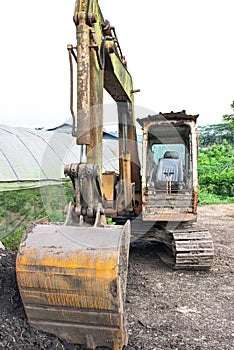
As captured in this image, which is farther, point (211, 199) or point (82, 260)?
point (211, 199)

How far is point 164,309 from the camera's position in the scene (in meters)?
4.18

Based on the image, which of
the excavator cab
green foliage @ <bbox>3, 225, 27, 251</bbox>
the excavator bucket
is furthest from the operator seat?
the excavator bucket

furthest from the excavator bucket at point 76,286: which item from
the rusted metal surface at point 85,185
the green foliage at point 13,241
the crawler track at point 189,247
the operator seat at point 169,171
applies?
the green foliage at point 13,241

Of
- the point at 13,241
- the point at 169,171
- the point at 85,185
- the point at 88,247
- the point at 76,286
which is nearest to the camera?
the point at 76,286

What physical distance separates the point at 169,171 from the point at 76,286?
412 centimetres

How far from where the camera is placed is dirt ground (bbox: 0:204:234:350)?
3.12 m

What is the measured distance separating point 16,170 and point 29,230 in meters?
5.25

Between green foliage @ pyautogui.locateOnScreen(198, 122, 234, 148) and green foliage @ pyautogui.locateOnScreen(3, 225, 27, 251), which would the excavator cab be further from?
green foliage @ pyautogui.locateOnScreen(198, 122, 234, 148)

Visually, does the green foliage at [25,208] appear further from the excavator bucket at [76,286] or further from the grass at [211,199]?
the grass at [211,199]

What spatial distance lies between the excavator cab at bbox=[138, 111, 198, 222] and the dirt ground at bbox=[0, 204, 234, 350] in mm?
853

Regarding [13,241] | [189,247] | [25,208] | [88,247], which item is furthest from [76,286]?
[25,208]

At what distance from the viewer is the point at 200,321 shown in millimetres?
3893

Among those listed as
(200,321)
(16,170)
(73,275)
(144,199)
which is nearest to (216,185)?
(16,170)

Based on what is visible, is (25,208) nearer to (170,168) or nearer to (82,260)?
(170,168)
